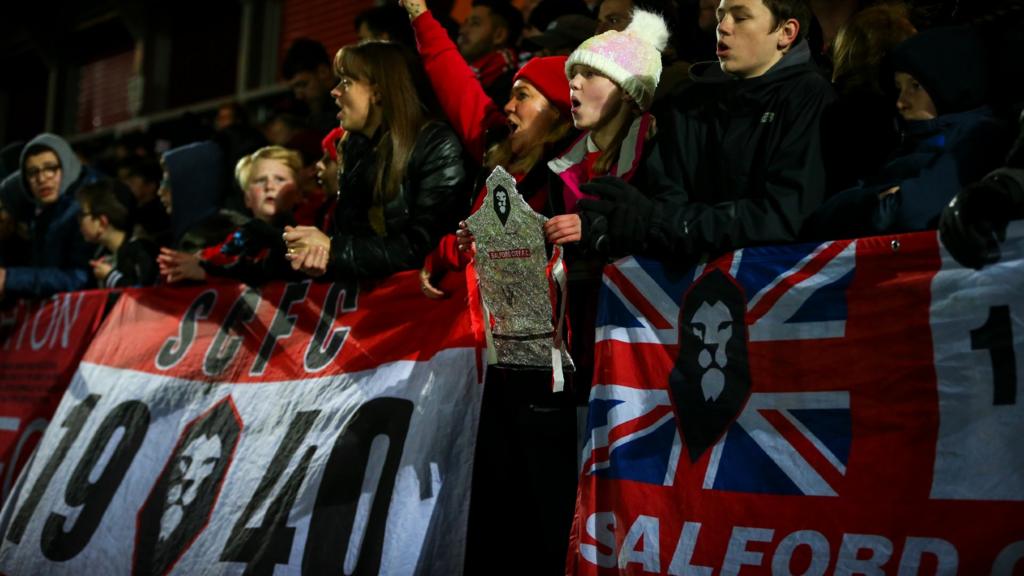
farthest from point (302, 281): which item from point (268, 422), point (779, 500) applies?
point (779, 500)

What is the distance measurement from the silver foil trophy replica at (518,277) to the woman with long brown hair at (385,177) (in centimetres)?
83

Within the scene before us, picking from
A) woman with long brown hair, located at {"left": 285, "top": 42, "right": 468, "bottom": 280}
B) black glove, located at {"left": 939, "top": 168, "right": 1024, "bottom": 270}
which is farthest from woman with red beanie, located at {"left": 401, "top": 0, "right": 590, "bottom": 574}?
black glove, located at {"left": 939, "top": 168, "right": 1024, "bottom": 270}

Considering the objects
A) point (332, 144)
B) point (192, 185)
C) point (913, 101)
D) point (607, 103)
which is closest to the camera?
point (913, 101)

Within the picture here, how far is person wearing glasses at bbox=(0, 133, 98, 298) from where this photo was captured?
6.88 m

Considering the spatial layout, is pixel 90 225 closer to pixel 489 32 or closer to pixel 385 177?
pixel 489 32

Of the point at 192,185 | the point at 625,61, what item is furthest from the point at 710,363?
the point at 192,185

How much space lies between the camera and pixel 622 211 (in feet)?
11.3

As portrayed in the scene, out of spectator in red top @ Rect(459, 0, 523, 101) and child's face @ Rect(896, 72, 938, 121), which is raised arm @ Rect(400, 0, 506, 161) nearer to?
spectator in red top @ Rect(459, 0, 523, 101)

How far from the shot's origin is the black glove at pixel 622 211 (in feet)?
11.3

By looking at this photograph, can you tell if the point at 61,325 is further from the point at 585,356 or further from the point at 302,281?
the point at 585,356

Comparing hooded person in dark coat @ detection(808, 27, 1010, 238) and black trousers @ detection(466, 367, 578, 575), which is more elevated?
hooded person in dark coat @ detection(808, 27, 1010, 238)

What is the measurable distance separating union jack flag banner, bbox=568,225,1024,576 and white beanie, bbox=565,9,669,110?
77 cm

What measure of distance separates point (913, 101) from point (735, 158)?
560 mm

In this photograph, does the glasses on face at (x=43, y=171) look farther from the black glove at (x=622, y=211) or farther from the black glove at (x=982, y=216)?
the black glove at (x=982, y=216)
